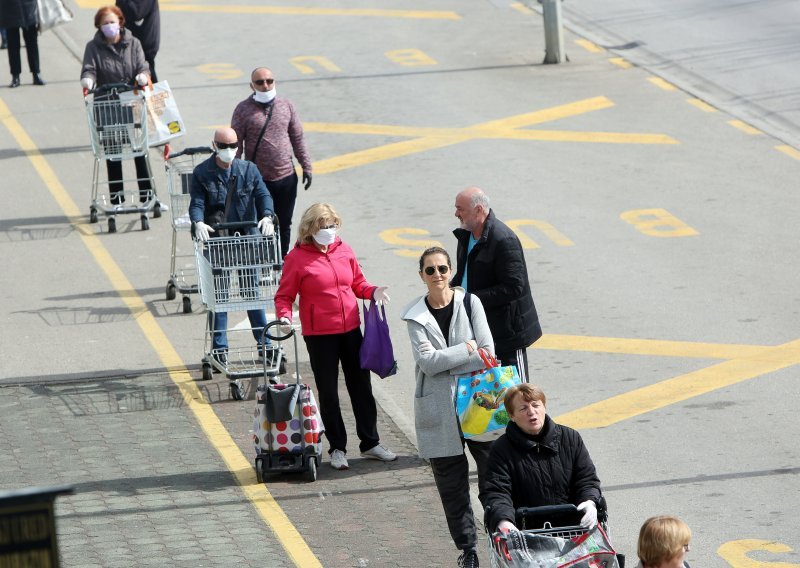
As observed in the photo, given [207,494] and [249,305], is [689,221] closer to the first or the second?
[249,305]

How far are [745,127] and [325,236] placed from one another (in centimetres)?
1078

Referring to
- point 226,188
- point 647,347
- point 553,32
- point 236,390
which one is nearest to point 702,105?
point 553,32

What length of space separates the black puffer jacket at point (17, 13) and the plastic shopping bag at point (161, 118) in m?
6.12

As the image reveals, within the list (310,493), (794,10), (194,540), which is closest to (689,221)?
(310,493)

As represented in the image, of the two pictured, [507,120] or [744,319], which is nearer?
[744,319]

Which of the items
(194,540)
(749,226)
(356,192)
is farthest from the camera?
(356,192)

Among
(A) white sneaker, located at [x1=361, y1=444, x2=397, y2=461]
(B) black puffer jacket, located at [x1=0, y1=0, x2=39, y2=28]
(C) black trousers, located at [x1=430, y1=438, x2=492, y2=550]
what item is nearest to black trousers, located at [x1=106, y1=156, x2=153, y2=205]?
(B) black puffer jacket, located at [x1=0, y1=0, x2=39, y2=28]

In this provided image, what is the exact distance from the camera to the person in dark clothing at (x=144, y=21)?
19938mm

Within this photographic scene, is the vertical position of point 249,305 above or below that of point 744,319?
above

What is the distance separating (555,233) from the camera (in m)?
16.5

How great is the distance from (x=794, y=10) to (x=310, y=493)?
17.8 meters

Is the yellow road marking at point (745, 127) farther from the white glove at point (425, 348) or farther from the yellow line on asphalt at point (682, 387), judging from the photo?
the white glove at point (425, 348)

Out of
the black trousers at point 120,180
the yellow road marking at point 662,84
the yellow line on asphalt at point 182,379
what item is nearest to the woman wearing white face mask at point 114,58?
the black trousers at point 120,180

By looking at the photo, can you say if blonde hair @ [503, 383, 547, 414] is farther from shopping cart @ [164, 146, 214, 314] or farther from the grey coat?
shopping cart @ [164, 146, 214, 314]
